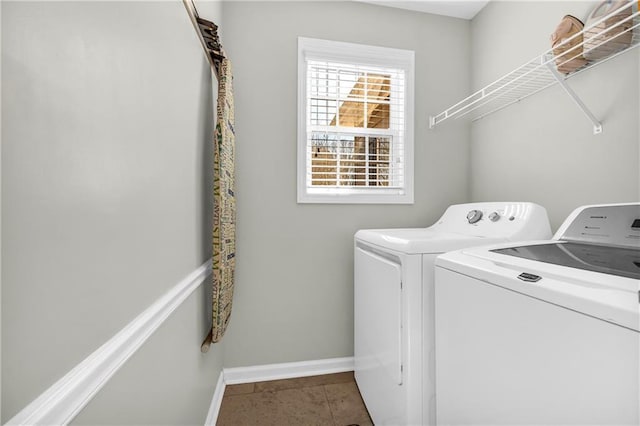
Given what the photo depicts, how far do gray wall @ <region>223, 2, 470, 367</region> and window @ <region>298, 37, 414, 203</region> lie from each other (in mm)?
73

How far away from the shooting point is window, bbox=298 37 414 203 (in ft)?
6.48

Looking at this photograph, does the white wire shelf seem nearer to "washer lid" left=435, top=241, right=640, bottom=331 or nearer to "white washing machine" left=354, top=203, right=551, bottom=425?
"white washing machine" left=354, top=203, right=551, bottom=425

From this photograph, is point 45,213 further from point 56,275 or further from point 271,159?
point 271,159

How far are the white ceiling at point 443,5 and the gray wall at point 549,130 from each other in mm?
79

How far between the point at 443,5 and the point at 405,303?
7.36ft

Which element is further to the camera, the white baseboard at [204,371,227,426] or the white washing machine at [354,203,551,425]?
the white baseboard at [204,371,227,426]

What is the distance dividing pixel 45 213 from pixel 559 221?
6.87 feet

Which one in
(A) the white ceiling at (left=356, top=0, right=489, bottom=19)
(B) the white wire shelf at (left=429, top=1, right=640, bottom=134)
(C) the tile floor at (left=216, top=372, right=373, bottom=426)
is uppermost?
(A) the white ceiling at (left=356, top=0, right=489, bottom=19)

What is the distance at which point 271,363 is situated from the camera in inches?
75.8

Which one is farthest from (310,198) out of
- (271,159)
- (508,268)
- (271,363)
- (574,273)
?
(574,273)

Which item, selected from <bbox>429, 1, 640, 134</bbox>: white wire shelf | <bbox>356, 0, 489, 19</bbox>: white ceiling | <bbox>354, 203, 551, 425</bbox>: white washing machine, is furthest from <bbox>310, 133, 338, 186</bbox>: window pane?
<bbox>356, 0, 489, 19</bbox>: white ceiling

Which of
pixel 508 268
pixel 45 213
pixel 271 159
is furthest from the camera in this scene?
pixel 271 159

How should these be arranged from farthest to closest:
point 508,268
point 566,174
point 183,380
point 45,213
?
point 566,174, point 183,380, point 508,268, point 45,213

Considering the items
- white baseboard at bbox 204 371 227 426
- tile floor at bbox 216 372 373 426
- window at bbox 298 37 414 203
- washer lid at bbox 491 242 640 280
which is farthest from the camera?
window at bbox 298 37 414 203
